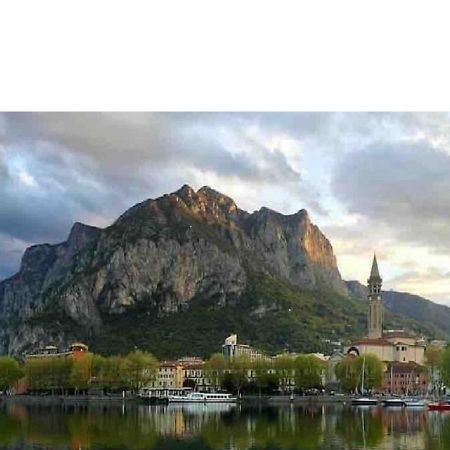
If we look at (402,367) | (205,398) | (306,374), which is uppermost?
(402,367)

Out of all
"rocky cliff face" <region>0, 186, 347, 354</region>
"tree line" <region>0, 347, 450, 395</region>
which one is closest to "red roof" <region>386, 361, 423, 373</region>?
"tree line" <region>0, 347, 450, 395</region>

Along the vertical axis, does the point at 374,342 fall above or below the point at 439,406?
above

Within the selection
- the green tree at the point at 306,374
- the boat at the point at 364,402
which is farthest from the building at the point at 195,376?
the boat at the point at 364,402

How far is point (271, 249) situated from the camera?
7356 cm

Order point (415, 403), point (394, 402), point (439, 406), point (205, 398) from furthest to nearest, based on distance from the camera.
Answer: point (205, 398) < point (394, 402) < point (415, 403) < point (439, 406)

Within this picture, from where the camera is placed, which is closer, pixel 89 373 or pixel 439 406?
pixel 439 406

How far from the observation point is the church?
147ft

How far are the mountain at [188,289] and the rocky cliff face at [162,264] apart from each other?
0.33ft

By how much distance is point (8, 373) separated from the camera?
4216cm

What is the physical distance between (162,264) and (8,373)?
2330cm

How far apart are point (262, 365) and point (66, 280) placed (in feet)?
122

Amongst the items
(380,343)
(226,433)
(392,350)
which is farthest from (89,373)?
(226,433)

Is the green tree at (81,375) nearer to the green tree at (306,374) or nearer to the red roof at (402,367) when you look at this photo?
the green tree at (306,374)

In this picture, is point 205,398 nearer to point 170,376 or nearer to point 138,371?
point 138,371
